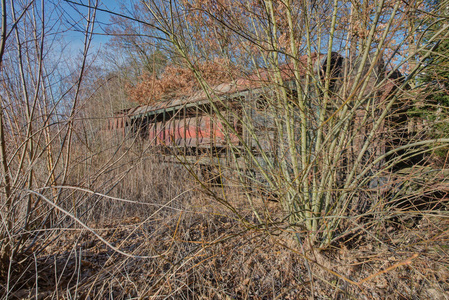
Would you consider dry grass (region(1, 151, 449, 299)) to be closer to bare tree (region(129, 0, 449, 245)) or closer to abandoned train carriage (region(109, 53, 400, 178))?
bare tree (region(129, 0, 449, 245))

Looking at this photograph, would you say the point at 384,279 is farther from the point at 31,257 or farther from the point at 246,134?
the point at 31,257

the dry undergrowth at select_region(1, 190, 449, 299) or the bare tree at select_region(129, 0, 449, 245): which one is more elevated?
the bare tree at select_region(129, 0, 449, 245)

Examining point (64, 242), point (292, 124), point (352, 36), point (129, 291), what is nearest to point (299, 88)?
point (292, 124)

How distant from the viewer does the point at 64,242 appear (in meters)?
3.34

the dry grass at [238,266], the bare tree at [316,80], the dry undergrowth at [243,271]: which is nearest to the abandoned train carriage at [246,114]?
the bare tree at [316,80]

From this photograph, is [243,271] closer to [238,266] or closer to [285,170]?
[238,266]

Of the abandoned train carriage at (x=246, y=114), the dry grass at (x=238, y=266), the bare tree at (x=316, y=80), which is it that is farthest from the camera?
the abandoned train carriage at (x=246, y=114)

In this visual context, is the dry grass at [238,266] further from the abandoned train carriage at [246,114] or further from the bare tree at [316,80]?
the abandoned train carriage at [246,114]

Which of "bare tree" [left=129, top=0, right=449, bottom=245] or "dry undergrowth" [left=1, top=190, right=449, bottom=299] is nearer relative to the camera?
"dry undergrowth" [left=1, top=190, right=449, bottom=299]

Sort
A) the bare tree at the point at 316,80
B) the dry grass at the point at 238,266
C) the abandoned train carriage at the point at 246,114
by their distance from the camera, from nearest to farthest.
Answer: the dry grass at the point at 238,266, the bare tree at the point at 316,80, the abandoned train carriage at the point at 246,114

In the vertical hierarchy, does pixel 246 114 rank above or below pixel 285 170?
above

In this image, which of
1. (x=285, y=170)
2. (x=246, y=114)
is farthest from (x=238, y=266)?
(x=246, y=114)

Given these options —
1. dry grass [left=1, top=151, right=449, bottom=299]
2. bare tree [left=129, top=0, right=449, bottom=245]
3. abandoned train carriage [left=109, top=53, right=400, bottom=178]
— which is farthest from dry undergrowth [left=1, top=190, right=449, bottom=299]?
abandoned train carriage [left=109, top=53, right=400, bottom=178]

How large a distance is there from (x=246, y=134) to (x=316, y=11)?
1738 mm
